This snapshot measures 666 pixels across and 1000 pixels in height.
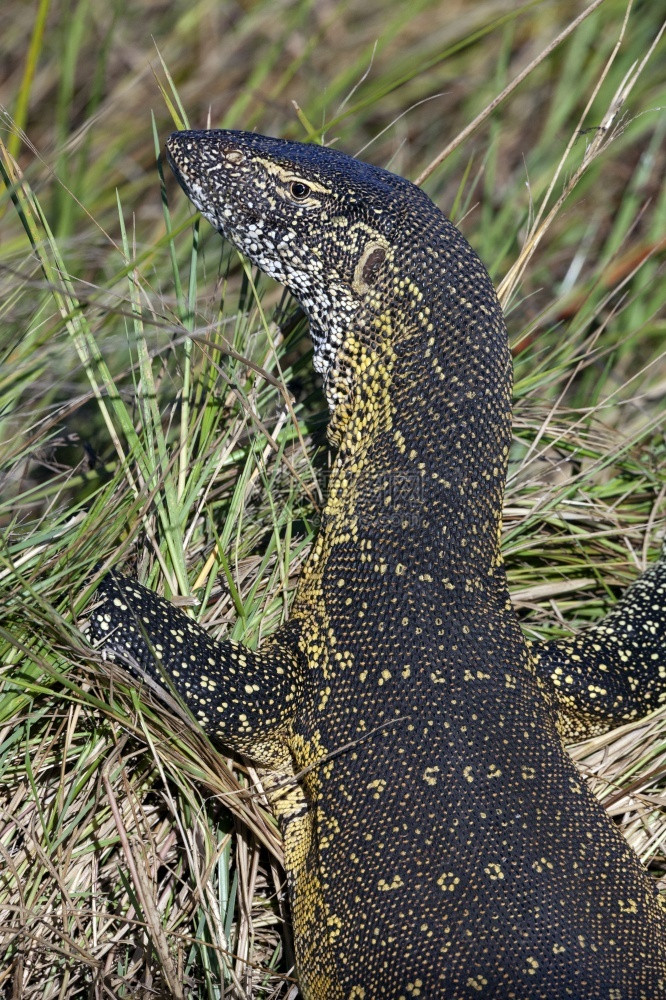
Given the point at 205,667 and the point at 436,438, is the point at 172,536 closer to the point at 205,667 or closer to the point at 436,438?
the point at 205,667

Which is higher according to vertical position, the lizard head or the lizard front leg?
the lizard head

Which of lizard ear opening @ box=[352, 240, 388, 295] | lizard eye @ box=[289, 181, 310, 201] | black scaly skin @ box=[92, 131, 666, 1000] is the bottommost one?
black scaly skin @ box=[92, 131, 666, 1000]

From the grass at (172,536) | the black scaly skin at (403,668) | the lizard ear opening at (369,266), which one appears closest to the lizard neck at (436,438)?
the black scaly skin at (403,668)

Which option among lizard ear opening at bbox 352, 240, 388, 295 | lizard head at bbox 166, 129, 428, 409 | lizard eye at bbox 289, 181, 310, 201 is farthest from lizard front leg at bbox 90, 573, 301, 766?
lizard eye at bbox 289, 181, 310, 201

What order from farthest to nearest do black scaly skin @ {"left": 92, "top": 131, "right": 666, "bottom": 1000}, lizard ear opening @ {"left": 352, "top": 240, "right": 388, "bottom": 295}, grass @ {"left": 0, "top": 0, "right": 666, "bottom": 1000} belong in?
lizard ear opening @ {"left": 352, "top": 240, "right": 388, "bottom": 295}
grass @ {"left": 0, "top": 0, "right": 666, "bottom": 1000}
black scaly skin @ {"left": 92, "top": 131, "right": 666, "bottom": 1000}

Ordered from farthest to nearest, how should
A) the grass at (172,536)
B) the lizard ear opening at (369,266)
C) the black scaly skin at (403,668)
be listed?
1. the lizard ear opening at (369,266)
2. the grass at (172,536)
3. the black scaly skin at (403,668)

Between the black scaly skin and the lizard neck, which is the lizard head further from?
the lizard neck

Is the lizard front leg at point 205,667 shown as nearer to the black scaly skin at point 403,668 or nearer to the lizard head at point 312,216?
the black scaly skin at point 403,668
